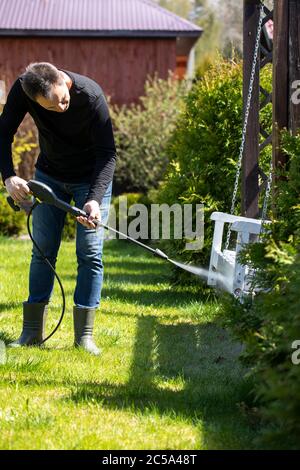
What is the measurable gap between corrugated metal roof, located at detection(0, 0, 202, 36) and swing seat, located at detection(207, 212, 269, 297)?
13703 mm

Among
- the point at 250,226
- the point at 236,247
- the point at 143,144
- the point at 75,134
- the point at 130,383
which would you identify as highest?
the point at 75,134

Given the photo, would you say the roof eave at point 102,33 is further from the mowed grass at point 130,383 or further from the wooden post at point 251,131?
the wooden post at point 251,131

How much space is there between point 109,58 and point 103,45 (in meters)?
0.35

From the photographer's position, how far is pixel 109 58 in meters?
19.7

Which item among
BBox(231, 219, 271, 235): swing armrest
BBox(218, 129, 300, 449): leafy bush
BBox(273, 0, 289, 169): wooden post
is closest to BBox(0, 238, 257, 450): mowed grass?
BBox(218, 129, 300, 449): leafy bush

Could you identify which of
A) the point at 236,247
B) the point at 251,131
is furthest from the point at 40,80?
the point at 251,131

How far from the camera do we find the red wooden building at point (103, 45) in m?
19.4

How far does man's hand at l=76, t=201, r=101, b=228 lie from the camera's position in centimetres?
466

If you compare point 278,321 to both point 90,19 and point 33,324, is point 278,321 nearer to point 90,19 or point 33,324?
point 33,324

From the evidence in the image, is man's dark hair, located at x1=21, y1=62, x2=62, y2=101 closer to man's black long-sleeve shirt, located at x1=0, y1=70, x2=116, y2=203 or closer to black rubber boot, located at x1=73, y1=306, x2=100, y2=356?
man's black long-sleeve shirt, located at x1=0, y1=70, x2=116, y2=203

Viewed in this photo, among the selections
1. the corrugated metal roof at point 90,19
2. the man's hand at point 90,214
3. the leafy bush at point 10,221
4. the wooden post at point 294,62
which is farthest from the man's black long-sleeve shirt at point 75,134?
the corrugated metal roof at point 90,19

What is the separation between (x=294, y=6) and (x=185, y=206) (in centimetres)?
261

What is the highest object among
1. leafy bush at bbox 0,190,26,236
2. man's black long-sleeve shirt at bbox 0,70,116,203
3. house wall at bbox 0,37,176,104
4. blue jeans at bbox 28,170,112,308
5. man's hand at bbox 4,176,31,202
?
man's black long-sleeve shirt at bbox 0,70,116,203

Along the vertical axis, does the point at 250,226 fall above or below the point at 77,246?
above
